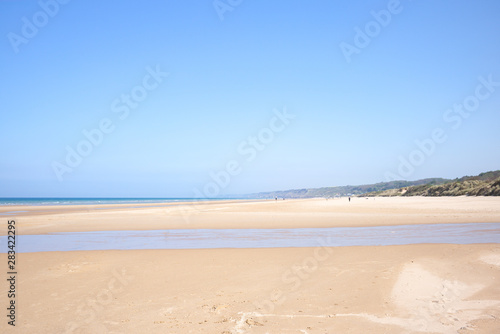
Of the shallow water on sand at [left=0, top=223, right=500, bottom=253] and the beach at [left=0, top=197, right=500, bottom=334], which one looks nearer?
the beach at [left=0, top=197, right=500, bottom=334]

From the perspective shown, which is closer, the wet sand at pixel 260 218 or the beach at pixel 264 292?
the beach at pixel 264 292

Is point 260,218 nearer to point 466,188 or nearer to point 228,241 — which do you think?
point 228,241

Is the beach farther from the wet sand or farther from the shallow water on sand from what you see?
the wet sand

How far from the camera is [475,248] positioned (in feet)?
35.7

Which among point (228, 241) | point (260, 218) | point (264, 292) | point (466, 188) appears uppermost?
point (264, 292)

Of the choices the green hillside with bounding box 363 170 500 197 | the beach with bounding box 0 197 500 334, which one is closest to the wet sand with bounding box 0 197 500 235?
the beach with bounding box 0 197 500 334

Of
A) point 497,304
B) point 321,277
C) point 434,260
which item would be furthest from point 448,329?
point 434,260

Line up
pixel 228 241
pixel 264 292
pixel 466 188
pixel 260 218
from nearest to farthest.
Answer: pixel 264 292 < pixel 228 241 < pixel 260 218 < pixel 466 188

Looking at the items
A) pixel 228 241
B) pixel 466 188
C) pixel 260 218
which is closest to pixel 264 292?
pixel 228 241

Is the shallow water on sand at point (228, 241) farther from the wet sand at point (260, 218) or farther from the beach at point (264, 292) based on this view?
the wet sand at point (260, 218)

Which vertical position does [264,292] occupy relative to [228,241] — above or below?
above

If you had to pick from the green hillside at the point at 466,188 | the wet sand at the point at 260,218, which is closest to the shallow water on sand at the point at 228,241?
the wet sand at the point at 260,218

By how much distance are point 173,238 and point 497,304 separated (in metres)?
12.6

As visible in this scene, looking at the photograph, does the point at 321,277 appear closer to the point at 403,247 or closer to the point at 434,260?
the point at 434,260
